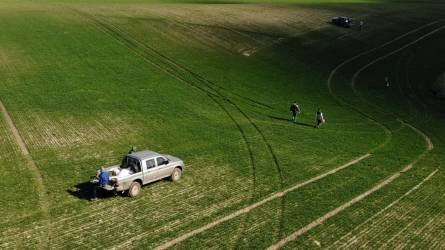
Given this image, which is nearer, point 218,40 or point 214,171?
point 214,171

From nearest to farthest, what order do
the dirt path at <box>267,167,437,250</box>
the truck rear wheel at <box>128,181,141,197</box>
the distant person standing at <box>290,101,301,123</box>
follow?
the dirt path at <box>267,167,437,250</box> < the truck rear wheel at <box>128,181,141,197</box> < the distant person standing at <box>290,101,301,123</box>

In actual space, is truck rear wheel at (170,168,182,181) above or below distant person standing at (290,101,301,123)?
below

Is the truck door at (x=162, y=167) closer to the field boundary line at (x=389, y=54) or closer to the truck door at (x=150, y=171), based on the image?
the truck door at (x=150, y=171)

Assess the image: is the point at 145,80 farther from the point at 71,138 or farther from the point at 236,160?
the point at 236,160

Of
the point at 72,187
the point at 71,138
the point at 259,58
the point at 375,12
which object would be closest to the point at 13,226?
the point at 72,187

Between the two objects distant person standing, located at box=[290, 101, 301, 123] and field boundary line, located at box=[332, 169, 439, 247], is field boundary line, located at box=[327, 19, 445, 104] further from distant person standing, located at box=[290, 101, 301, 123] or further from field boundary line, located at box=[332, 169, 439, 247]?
field boundary line, located at box=[332, 169, 439, 247]

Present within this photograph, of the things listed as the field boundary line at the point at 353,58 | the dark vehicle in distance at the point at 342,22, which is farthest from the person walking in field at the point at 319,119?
the dark vehicle in distance at the point at 342,22

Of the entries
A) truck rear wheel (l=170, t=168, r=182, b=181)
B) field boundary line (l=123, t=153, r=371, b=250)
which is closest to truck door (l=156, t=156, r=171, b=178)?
truck rear wheel (l=170, t=168, r=182, b=181)

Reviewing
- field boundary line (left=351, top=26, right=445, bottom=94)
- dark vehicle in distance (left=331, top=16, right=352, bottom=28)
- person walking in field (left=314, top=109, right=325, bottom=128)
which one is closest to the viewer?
person walking in field (left=314, top=109, right=325, bottom=128)

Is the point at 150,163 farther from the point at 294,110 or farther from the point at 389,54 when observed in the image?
the point at 389,54
